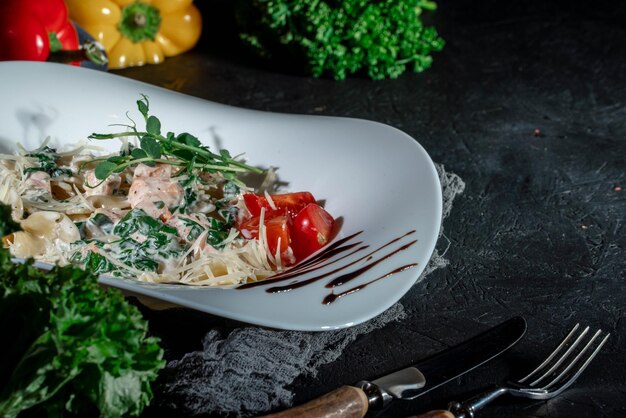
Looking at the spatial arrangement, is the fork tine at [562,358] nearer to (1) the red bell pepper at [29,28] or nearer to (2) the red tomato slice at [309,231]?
(2) the red tomato slice at [309,231]

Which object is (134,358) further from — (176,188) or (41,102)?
(41,102)

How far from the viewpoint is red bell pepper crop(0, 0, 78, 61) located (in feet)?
13.8

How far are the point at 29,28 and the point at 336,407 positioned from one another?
297 centimetres

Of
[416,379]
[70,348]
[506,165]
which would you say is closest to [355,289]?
[416,379]

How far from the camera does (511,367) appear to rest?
8.30 ft

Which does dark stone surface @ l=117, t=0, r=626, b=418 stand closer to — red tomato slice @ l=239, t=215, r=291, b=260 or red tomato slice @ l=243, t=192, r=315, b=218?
red tomato slice @ l=239, t=215, r=291, b=260

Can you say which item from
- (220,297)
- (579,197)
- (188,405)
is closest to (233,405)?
(188,405)

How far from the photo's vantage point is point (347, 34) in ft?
15.0

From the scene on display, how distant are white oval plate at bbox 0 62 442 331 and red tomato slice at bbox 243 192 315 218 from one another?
0.37ft

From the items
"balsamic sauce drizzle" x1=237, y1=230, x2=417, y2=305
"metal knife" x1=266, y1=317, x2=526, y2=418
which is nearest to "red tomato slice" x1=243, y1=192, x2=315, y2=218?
"balsamic sauce drizzle" x1=237, y1=230, x2=417, y2=305

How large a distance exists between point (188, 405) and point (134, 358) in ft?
1.29

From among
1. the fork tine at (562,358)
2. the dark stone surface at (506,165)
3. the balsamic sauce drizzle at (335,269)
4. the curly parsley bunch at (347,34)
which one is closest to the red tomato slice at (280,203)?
the balsamic sauce drizzle at (335,269)

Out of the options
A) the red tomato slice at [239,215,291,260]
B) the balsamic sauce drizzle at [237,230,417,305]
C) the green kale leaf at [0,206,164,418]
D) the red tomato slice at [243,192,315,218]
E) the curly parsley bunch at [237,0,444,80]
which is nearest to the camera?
the green kale leaf at [0,206,164,418]

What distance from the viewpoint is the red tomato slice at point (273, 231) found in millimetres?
2762
